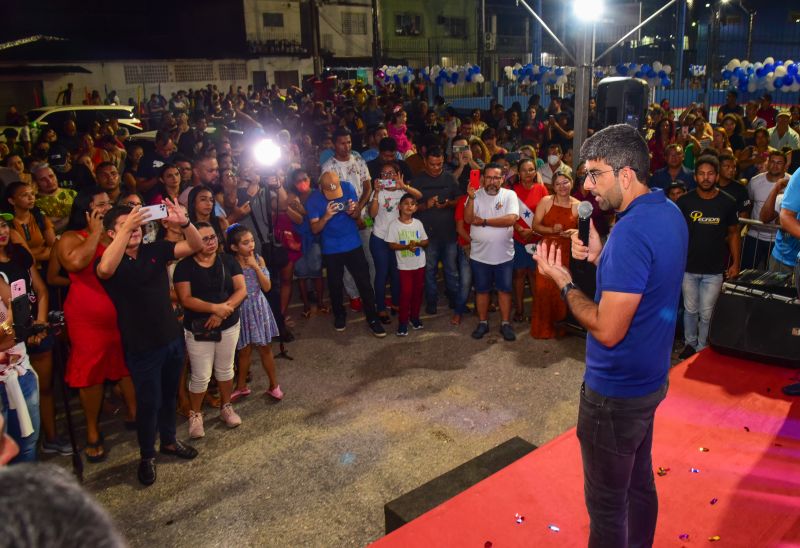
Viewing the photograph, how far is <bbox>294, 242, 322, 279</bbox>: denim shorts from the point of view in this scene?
7.67m

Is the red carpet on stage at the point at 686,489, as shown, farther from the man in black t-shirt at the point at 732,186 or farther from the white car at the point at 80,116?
the white car at the point at 80,116

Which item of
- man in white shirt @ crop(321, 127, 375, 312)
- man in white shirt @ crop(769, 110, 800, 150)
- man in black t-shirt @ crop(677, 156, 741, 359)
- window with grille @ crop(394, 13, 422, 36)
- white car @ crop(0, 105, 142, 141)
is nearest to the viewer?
man in black t-shirt @ crop(677, 156, 741, 359)

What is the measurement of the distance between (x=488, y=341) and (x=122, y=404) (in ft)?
12.2

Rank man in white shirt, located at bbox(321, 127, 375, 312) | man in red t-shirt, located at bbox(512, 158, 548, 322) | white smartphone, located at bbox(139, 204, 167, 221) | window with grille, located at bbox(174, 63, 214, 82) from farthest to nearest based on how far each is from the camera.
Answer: window with grille, located at bbox(174, 63, 214, 82)
man in white shirt, located at bbox(321, 127, 375, 312)
man in red t-shirt, located at bbox(512, 158, 548, 322)
white smartphone, located at bbox(139, 204, 167, 221)

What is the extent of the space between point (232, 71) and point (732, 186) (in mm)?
36111

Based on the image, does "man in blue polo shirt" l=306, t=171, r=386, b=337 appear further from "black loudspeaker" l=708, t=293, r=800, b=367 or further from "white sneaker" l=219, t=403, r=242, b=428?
"black loudspeaker" l=708, t=293, r=800, b=367

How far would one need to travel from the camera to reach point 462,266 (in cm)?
766

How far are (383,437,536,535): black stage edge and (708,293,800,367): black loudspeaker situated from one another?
2.23m

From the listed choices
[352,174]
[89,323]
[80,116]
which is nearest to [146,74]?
[80,116]

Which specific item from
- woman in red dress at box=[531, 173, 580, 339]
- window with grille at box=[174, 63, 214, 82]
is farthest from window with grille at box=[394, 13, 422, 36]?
woman in red dress at box=[531, 173, 580, 339]

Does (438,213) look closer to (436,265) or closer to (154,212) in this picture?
(436,265)

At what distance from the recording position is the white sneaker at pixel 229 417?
17.8ft

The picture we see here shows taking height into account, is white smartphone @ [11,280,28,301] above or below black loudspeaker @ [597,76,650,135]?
below

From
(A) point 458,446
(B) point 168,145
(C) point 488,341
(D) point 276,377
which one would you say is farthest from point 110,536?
(B) point 168,145
